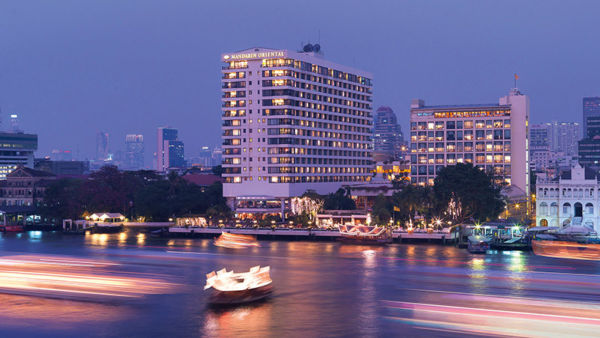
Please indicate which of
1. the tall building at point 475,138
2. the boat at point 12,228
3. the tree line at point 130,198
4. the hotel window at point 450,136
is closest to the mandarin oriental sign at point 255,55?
the tree line at point 130,198

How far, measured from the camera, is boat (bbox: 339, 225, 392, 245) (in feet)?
373

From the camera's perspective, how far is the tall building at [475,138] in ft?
557

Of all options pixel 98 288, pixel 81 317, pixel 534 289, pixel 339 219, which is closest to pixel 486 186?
pixel 339 219

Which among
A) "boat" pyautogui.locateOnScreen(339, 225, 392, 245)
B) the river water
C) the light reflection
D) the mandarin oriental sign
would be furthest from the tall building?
the light reflection

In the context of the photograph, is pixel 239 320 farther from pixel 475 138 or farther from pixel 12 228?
pixel 475 138

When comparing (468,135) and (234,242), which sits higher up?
(468,135)

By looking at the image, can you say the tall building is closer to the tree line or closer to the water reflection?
the tree line

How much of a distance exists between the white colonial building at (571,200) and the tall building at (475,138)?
43.1 m

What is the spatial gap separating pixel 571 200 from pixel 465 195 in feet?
63.6

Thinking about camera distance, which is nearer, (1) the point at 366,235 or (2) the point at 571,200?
(1) the point at 366,235

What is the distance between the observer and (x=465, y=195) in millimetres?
116812

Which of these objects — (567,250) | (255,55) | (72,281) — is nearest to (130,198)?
(255,55)

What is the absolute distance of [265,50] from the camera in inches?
6334

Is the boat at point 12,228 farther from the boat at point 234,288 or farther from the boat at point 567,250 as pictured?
the boat at point 567,250
